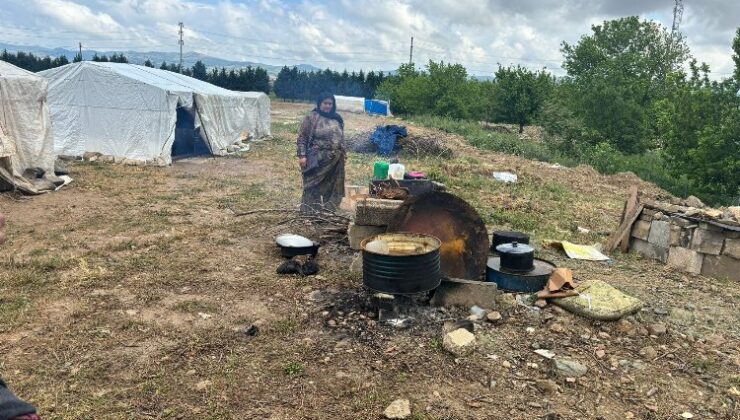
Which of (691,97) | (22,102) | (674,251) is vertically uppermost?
(691,97)

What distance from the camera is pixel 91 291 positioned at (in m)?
5.01

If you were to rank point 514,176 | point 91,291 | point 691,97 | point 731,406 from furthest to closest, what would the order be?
1. point 691,97
2. point 514,176
3. point 91,291
4. point 731,406

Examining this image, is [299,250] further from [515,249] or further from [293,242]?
[515,249]

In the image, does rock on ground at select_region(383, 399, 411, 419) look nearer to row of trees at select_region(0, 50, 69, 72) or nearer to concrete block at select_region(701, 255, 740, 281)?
concrete block at select_region(701, 255, 740, 281)

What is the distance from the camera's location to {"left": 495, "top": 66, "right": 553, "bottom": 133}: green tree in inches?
1220

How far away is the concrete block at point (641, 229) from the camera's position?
22.3ft

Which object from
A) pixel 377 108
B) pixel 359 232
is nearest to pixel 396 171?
pixel 359 232

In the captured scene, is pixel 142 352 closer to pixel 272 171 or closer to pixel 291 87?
pixel 272 171

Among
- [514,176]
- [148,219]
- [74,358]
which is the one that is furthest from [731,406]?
[514,176]

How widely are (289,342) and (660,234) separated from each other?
17.0ft

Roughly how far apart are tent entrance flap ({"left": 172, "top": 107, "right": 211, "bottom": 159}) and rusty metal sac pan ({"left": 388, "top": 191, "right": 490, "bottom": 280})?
1288 centimetres

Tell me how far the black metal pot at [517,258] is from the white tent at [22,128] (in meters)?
8.96

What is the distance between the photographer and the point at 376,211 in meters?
5.80

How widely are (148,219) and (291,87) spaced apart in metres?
47.2
